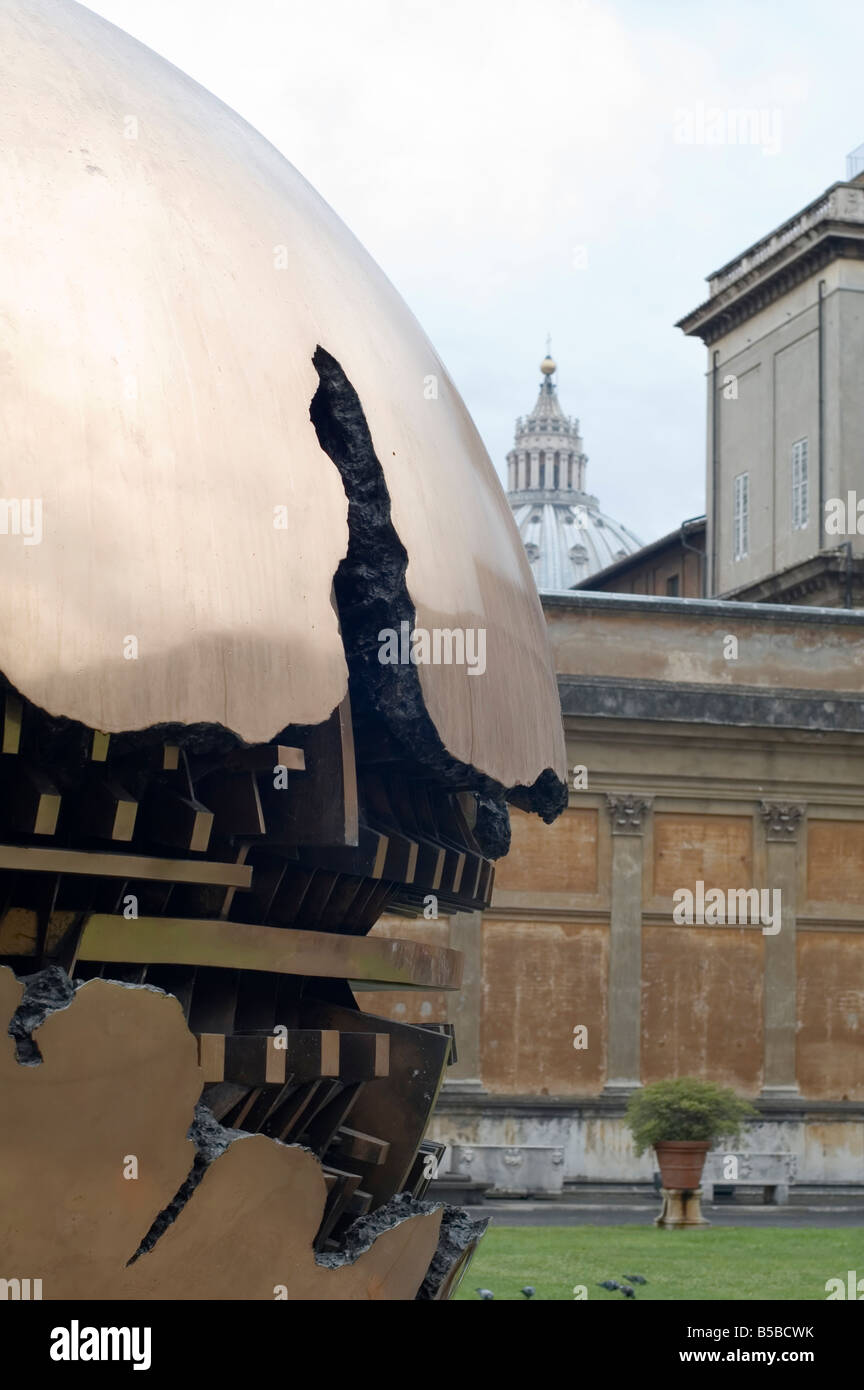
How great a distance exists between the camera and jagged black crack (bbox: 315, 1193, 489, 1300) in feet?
10.5

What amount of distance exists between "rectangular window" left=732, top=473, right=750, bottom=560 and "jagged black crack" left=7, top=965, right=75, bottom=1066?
111ft

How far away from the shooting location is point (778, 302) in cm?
3462

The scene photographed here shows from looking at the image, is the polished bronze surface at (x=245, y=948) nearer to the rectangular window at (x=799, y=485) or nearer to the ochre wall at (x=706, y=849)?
the ochre wall at (x=706, y=849)

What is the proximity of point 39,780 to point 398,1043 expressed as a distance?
0.97 meters

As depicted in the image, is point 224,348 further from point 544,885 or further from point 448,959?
point 544,885

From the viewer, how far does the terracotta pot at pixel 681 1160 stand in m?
18.2

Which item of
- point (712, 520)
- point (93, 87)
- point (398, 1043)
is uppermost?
point (712, 520)

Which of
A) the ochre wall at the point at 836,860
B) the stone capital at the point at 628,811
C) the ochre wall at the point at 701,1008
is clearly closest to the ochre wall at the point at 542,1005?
the ochre wall at the point at 701,1008

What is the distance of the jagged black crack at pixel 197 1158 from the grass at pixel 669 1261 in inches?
309

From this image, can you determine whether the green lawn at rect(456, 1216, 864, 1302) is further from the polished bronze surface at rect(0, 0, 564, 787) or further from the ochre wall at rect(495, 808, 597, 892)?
the polished bronze surface at rect(0, 0, 564, 787)

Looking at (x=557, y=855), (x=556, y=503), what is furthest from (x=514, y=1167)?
(x=556, y=503)

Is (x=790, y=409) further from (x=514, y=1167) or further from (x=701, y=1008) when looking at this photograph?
(x=514, y=1167)
